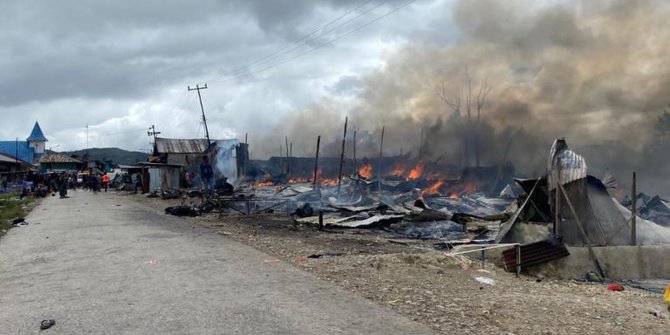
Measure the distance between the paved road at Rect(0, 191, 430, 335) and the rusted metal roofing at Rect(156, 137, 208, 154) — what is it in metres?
42.3

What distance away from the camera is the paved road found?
5.04m

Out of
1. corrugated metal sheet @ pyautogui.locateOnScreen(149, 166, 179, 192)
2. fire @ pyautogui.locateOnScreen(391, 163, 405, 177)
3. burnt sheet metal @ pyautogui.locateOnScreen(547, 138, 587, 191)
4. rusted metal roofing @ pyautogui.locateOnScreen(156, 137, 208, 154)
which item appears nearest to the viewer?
burnt sheet metal @ pyautogui.locateOnScreen(547, 138, 587, 191)

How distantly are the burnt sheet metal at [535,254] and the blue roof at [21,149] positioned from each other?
80.6 m

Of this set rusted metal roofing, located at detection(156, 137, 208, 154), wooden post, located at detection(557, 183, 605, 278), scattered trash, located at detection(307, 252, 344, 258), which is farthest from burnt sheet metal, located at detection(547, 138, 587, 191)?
rusted metal roofing, located at detection(156, 137, 208, 154)

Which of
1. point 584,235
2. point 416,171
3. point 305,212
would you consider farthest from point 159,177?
point 584,235

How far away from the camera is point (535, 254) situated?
9.59 meters

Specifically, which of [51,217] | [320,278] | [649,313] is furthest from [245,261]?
[51,217]

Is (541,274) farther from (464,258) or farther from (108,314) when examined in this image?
(108,314)

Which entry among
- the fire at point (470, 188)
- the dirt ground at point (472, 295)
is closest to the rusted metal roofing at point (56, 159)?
the fire at point (470, 188)

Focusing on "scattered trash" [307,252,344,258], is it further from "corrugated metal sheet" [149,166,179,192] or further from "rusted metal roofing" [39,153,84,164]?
"rusted metal roofing" [39,153,84,164]

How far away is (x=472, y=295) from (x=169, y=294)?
387cm

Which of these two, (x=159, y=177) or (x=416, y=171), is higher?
(x=416, y=171)

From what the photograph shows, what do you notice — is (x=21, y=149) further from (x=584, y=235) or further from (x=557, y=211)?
(x=584, y=235)

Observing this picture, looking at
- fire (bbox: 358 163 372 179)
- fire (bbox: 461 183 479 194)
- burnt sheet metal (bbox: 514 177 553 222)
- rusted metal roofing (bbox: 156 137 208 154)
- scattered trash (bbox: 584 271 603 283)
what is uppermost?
rusted metal roofing (bbox: 156 137 208 154)
